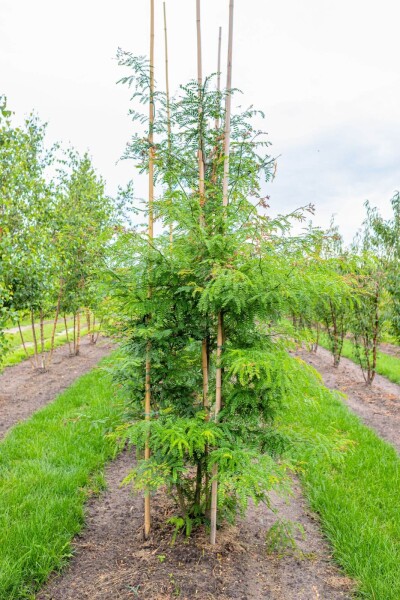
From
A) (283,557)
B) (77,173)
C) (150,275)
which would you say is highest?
(77,173)

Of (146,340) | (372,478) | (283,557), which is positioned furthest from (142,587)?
(372,478)

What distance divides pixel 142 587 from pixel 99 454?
90.4 inches

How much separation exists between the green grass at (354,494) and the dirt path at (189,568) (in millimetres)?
185

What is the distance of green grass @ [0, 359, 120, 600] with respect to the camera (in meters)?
2.95

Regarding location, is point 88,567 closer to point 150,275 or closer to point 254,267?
point 150,275

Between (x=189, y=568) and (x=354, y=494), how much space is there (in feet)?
6.87

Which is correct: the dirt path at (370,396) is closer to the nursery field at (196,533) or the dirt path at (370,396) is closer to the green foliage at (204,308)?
the nursery field at (196,533)

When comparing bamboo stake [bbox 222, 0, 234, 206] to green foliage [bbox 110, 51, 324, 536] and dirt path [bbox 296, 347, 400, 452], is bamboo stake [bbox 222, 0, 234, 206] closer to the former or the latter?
green foliage [bbox 110, 51, 324, 536]

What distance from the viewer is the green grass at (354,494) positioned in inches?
112

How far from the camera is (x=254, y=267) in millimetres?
2650

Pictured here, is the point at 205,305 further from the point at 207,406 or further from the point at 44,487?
the point at 44,487

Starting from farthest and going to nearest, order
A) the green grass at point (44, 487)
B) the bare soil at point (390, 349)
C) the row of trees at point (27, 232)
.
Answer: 1. the bare soil at point (390, 349)
2. the row of trees at point (27, 232)
3. the green grass at point (44, 487)

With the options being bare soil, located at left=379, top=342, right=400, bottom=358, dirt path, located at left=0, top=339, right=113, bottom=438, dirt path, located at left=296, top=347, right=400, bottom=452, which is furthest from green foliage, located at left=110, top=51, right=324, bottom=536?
bare soil, located at left=379, top=342, right=400, bottom=358

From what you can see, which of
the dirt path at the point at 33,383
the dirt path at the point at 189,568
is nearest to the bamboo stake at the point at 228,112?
the dirt path at the point at 189,568
